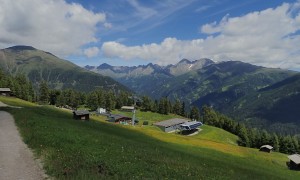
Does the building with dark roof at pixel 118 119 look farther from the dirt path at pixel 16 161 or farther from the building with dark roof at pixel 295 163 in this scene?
the dirt path at pixel 16 161

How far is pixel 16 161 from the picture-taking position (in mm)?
25094

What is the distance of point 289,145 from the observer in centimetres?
16225

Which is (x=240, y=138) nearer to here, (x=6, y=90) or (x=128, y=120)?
(x=128, y=120)

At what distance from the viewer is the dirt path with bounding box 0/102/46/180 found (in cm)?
2131

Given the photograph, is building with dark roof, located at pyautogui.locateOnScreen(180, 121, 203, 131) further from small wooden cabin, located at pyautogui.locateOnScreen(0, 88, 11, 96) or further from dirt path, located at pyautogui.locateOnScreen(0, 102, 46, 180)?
dirt path, located at pyautogui.locateOnScreen(0, 102, 46, 180)

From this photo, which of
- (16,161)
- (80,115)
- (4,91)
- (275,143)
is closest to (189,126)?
(275,143)

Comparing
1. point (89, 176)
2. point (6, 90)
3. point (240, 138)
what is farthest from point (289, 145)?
point (89, 176)

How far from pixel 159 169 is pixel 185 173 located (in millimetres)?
2179

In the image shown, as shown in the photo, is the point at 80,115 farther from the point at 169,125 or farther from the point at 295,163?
the point at 169,125

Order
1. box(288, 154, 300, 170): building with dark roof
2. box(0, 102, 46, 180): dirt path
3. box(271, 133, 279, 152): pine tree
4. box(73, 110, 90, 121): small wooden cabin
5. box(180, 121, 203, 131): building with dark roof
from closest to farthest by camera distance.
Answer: box(0, 102, 46, 180): dirt path
box(288, 154, 300, 170): building with dark roof
box(73, 110, 90, 121): small wooden cabin
box(271, 133, 279, 152): pine tree
box(180, 121, 203, 131): building with dark roof

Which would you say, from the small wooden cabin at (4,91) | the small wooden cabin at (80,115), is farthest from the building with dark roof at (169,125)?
the small wooden cabin at (80,115)

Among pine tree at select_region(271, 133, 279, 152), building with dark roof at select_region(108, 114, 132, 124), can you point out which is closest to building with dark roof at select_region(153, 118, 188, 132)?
building with dark roof at select_region(108, 114, 132, 124)

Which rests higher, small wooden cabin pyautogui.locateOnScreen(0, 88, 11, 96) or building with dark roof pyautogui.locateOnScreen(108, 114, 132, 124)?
small wooden cabin pyautogui.locateOnScreen(0, 88, 11, 96)

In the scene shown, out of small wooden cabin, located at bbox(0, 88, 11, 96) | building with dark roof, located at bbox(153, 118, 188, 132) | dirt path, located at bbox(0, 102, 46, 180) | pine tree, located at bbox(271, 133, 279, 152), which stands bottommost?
pine tree, located at bbox(271, 133, 279, 152)
